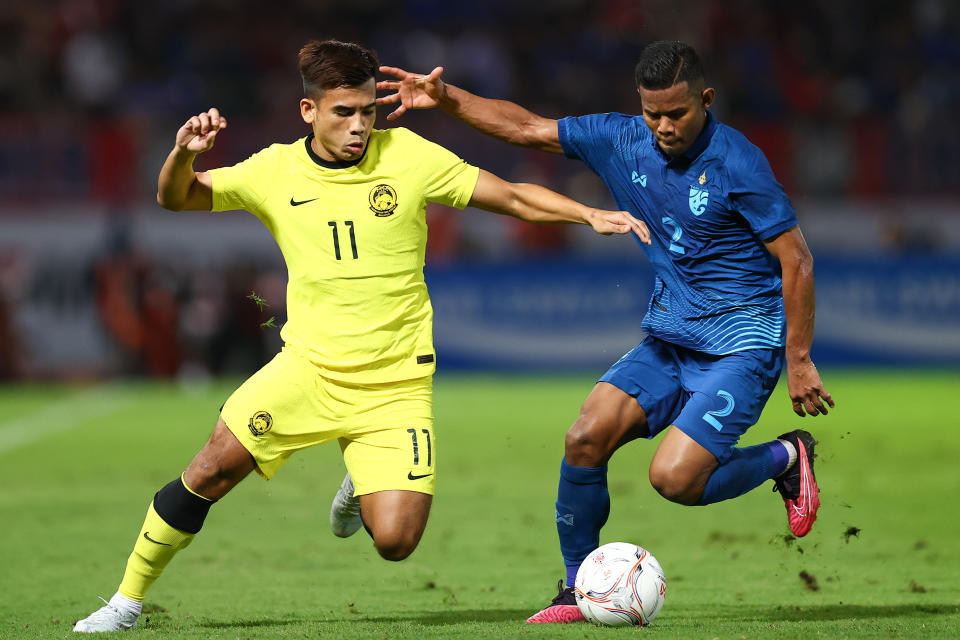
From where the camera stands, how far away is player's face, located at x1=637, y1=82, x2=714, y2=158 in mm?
5477

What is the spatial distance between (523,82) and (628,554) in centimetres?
1520

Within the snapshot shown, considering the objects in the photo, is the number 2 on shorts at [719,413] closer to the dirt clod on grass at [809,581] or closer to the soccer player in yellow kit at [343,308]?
the soccer player in yellow kit at [343,308]

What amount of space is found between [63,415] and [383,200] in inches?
419

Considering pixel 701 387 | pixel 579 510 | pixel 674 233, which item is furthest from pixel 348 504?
pixel 674 233

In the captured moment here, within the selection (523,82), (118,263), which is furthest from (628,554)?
(523,82)

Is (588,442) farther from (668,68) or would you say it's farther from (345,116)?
(345,116)

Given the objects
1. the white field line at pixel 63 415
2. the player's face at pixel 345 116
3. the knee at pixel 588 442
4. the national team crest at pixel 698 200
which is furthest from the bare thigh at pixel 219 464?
the white field line at pixel 63 415

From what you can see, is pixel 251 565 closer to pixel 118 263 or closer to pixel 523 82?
pixel 118 263

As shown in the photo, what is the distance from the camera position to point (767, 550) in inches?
295

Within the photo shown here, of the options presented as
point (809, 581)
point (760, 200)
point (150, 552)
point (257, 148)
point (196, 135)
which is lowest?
point (809, 581)

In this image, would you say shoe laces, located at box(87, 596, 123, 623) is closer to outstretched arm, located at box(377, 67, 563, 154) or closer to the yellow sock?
the yellow sock

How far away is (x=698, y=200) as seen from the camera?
5.63 metres

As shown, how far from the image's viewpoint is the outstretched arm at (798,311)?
5.41m

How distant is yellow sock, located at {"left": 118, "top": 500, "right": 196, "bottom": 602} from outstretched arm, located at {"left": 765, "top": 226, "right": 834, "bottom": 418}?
2.65m
